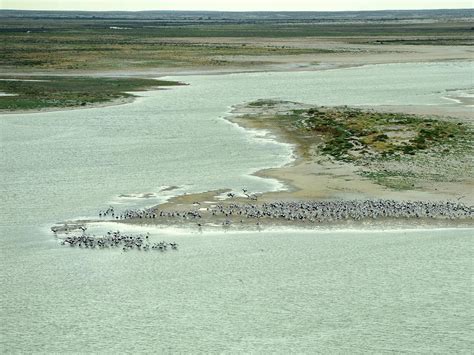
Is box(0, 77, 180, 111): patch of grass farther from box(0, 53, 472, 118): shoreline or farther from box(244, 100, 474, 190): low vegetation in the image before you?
box(244, 100, 474, 190): low vegetation

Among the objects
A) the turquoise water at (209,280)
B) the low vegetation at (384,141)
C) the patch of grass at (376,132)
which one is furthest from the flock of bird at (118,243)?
the patch of grass at (376,132)

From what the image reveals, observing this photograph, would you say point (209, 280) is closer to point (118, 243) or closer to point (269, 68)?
point (118, 243)

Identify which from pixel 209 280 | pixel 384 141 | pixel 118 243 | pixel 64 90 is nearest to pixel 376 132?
pixel 384 141

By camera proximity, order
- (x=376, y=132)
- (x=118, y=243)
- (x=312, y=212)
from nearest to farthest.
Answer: (x=118, y=243)
(x=312, y=212)
(x=376, y=132)

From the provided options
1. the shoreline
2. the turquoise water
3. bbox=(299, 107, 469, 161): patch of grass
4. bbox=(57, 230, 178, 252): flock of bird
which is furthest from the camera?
the shoreline

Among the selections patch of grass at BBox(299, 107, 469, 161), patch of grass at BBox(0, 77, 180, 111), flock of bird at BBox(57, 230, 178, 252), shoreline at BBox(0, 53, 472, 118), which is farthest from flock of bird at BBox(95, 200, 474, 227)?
patch of grass at BBox(0, 77, 180, 111)

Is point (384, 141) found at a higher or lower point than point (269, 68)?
higher

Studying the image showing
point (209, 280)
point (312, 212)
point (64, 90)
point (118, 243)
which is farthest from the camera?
point (64, 90)
